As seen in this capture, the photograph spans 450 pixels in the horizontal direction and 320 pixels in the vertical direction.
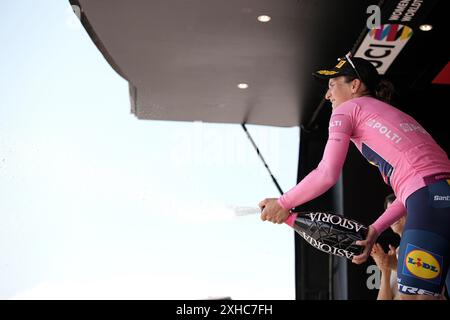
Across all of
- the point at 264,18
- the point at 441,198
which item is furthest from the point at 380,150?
the point at 264,18

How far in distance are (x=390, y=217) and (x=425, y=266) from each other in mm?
419

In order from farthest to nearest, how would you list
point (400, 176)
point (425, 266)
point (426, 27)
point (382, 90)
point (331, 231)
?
point (426, 27) → point (382, 90) → point (331, 231) → point (400, 176) → point (425, 266)

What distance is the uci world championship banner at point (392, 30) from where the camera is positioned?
4129 mm

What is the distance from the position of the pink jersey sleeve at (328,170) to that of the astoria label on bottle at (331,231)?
0.46ft

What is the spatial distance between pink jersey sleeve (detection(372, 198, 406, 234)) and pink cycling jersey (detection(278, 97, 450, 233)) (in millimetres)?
178

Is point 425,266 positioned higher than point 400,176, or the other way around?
point 400,176

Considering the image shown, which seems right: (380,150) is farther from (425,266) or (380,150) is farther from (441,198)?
(425,266)

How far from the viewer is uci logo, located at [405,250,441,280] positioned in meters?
2.08

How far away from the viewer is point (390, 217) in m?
2.49

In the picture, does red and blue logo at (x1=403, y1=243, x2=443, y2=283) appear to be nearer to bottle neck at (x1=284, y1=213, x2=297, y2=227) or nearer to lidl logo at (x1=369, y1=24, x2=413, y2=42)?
bottle neck at (x1=284, y1=213, x2=297, y2=227)

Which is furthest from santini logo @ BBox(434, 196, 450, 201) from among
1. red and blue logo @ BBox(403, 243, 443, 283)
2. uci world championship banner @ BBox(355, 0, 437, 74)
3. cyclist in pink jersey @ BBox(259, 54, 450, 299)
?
uci world championship banner @ BBox(355, 0, 437, 74)

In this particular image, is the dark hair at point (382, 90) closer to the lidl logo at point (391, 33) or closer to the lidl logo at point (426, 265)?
the lidl logo at point (426, 265)

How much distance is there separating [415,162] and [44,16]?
359 centimetres

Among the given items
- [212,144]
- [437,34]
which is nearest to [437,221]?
[437,34]
